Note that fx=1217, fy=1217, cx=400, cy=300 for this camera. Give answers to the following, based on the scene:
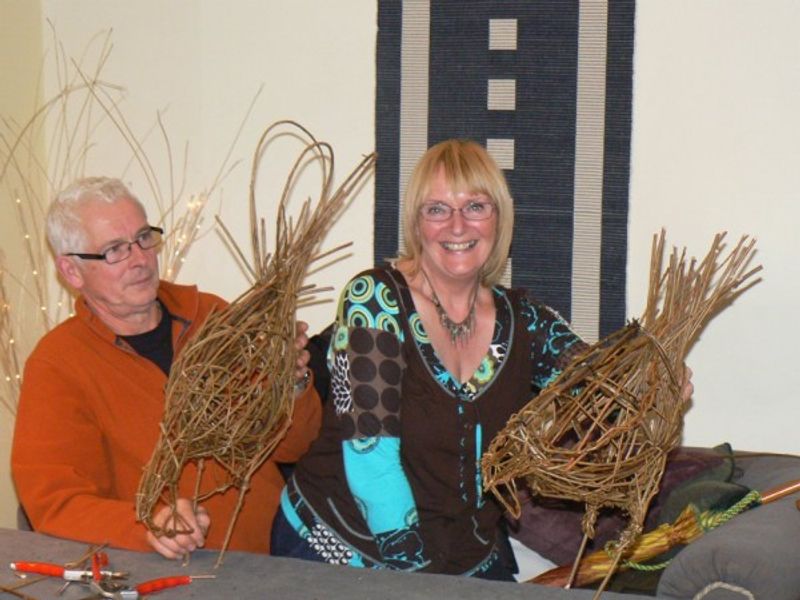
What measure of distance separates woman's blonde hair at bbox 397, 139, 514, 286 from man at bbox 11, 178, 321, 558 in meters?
0.36

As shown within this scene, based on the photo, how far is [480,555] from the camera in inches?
99.4

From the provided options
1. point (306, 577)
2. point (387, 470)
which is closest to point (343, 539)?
point (387, 470)

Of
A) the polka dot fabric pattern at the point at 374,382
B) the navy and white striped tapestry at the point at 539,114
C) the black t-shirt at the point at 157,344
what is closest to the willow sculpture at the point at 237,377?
the polka dot fabric pattern at the point at 374,382

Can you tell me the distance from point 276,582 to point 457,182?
37.2 inches

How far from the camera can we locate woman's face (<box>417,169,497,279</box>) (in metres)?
2.54

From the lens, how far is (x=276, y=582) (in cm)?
203

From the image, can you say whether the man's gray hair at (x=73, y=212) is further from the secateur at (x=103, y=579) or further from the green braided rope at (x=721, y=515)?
the green braided rope at (x=721, y=515)

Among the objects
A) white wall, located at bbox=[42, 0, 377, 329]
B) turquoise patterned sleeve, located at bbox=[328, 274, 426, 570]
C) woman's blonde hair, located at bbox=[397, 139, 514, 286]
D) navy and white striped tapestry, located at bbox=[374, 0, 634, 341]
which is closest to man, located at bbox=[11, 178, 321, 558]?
turquoise patterned sleeve, located at bbox=[328, 274, 426, 570]

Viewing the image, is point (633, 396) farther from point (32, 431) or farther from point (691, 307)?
point (32, 431)

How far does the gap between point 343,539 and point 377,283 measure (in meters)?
0.53

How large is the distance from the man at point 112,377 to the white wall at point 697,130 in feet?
2.63

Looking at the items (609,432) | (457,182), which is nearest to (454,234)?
(457,182)

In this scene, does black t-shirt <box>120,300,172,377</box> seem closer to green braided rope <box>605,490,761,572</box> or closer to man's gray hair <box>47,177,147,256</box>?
man's gray hair <box>47,177,147,256</box>

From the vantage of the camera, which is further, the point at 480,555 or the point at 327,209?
the point at 480,555
